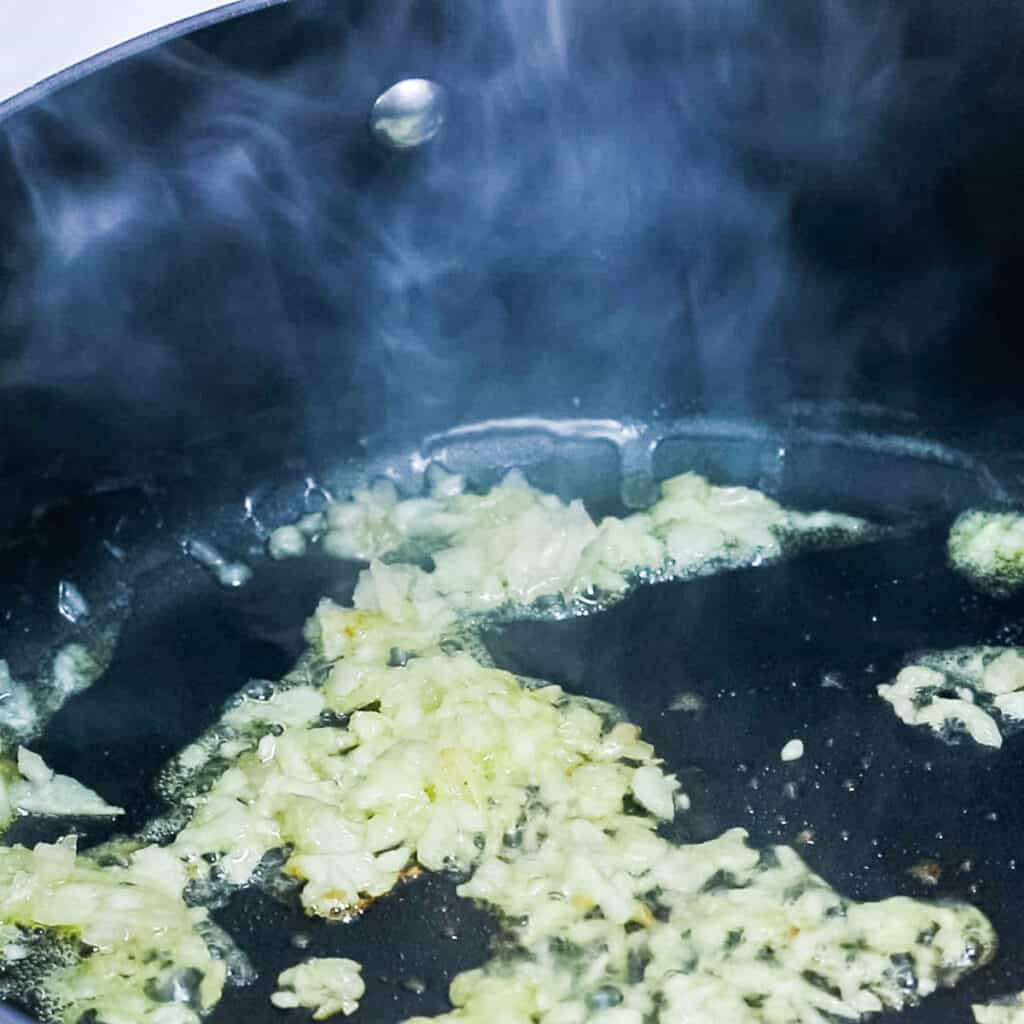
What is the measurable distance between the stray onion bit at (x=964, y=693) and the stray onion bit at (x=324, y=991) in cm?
70

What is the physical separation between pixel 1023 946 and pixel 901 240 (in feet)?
3.21

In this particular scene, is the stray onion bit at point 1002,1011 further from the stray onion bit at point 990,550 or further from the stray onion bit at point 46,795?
the stray onion bit at point 46,795

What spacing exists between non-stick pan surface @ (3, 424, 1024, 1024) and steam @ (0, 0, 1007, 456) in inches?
5.4

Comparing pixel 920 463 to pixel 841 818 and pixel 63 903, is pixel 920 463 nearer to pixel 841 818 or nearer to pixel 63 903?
pixel 841 818

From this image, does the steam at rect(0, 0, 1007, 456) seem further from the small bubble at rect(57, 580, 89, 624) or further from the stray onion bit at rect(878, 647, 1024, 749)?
the stray onion bit at rect(878, 647, 1024, 749)

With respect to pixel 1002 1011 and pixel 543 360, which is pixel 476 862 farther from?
pixel 543 360

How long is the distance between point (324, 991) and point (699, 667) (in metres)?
0.61

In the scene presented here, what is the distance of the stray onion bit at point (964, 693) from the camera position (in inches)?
67.4

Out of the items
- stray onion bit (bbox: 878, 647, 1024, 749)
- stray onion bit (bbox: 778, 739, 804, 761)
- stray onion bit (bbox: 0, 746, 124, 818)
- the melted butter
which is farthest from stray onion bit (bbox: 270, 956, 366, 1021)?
stray onion bit (bbox: 878, 647, 1024, 749)

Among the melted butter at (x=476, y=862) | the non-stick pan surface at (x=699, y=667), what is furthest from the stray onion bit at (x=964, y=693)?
the melted butter at (x=476, y=862)

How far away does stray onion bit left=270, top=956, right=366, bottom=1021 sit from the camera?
1466 millimetres

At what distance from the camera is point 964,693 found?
175cm

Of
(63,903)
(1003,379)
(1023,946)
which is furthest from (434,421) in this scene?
(1023,946)

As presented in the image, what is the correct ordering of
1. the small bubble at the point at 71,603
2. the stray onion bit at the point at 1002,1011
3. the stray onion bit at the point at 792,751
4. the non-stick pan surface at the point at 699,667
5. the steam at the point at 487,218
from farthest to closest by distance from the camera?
the small bubble at the point at 71,603 → the steam at the point at 487,218 → the stray onion bit at the point at 792,751 → the non-stick pan surface at the point at 699,667 → the stray onion bit at the point at 1002,1011
